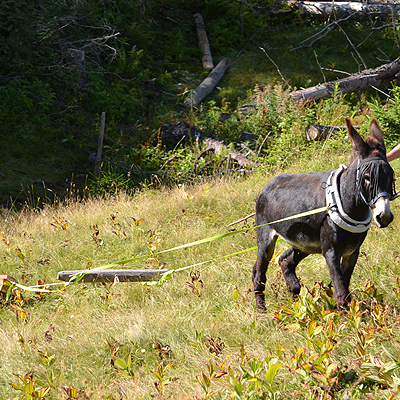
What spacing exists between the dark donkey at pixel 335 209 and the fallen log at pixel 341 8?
16.9m

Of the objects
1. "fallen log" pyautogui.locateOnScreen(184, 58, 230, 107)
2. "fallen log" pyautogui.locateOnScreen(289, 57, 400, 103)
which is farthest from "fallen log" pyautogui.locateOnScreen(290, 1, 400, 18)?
"fallen log" pyautogui.locateOnScreen(184, 58, 230, 107)

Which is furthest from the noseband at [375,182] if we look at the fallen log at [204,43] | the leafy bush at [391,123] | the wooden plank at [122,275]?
the fallen log at [204,43]

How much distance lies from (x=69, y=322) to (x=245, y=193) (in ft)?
13.4

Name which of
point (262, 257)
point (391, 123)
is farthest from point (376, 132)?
point (391, 123)

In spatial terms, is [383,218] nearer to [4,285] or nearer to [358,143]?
[358,143]

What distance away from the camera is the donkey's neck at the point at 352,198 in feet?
10.6

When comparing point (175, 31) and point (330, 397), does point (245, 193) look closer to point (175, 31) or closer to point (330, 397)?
point (330, 397)

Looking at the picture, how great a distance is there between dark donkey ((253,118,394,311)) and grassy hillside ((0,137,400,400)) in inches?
12.2

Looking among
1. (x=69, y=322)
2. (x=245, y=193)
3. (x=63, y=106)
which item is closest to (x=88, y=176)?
(x=63, y=106)

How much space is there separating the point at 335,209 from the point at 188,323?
69.0 inches

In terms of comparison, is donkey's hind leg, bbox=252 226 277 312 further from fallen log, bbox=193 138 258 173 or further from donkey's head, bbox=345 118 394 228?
fallen log, bbox=193 138 258 173

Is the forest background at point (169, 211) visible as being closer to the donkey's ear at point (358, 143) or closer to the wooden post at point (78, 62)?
the wooden post at point (78, 62)

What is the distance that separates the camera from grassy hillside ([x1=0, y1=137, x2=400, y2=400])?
3004 millimetres

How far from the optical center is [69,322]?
438cm
